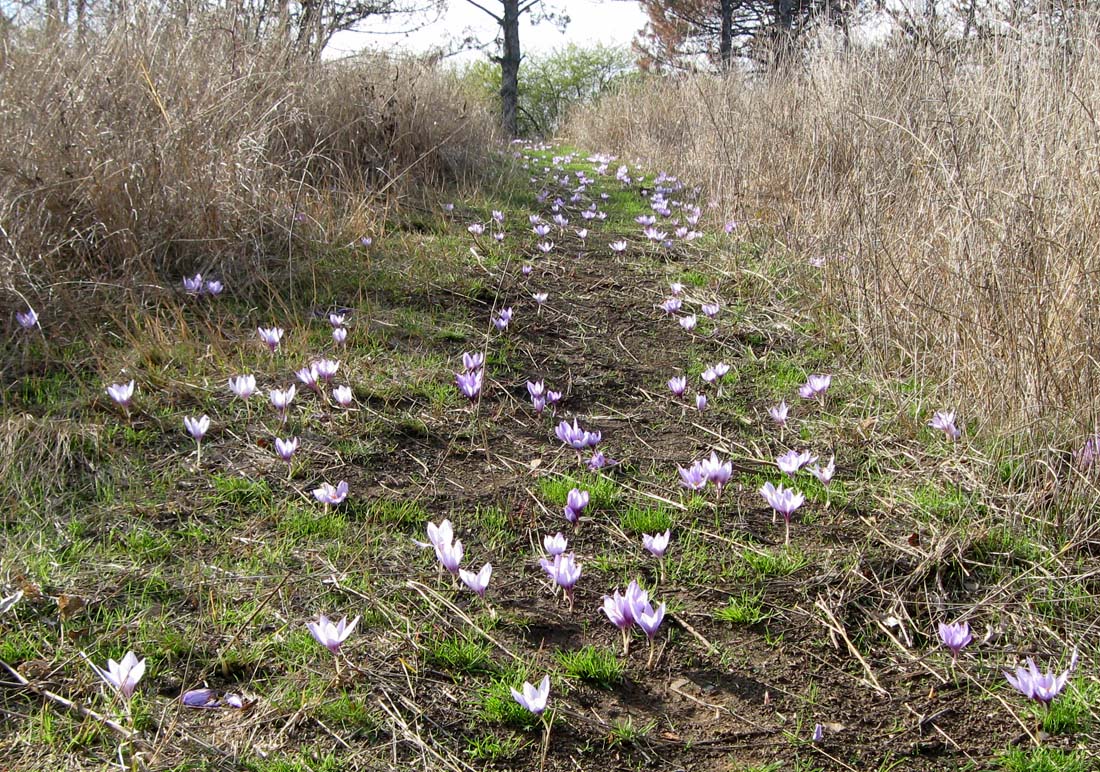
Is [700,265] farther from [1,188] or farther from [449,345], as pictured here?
[1,188]

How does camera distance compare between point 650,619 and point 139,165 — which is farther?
point 139,165

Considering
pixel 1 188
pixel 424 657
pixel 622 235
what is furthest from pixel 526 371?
pixel 622 235

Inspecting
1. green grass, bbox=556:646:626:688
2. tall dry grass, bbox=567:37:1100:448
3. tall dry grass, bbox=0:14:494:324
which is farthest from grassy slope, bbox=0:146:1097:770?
tall dry grass, bbox=0:14:494:324

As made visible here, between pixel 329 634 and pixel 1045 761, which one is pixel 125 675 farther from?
pixel 1045 761

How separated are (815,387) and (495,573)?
1.43 m

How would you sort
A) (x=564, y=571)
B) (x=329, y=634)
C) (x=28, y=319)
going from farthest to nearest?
1. (x=28, y=319)
2. (x=564, y=571)
3. (x=329, y=634)

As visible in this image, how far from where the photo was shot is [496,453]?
8.73ft

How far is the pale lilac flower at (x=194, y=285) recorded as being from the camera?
10.8 feet

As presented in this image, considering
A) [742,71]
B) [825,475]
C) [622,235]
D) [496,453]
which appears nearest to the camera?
[825,475]

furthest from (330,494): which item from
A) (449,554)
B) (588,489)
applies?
(588,489)

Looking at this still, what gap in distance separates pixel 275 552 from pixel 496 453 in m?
0.86

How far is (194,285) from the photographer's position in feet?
10.8

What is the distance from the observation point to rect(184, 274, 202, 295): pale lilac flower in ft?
10.8

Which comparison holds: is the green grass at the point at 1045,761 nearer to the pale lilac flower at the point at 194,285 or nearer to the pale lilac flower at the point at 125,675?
the pale lilac flower at the point at 125,675
